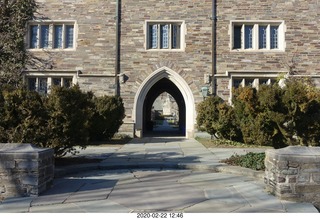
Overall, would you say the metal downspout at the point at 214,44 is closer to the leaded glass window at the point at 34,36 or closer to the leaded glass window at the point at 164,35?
the leaded glass window at the point at 164,35

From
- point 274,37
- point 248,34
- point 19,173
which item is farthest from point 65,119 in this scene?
point 274,37

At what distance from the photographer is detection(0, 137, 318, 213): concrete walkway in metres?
4.40

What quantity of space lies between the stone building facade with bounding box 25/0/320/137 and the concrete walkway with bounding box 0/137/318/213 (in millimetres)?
8088

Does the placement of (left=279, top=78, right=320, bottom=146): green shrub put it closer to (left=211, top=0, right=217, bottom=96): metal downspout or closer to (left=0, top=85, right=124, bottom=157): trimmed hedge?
(left=0, top=85, right=124, bottom=157): trimmed hedge

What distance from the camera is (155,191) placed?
535 cm

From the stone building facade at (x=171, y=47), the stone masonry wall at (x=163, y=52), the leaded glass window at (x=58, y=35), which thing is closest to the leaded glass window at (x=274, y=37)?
the stone building facade at (x=171, y=47)

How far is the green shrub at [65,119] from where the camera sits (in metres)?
6.96

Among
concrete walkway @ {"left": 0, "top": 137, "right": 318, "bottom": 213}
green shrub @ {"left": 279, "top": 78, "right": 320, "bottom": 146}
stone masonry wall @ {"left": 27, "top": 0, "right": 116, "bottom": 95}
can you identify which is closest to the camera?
concrete walkway @ {"left": 0, "top": 137, "right": 318, "bottom": 213}

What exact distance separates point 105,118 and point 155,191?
26.5 feet

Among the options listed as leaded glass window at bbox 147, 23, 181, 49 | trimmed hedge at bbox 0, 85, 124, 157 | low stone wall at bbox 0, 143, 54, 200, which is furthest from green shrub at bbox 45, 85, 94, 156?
leaded glass window at bbox 147, 23, 181, 49

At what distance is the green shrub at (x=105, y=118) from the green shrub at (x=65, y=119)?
532cm

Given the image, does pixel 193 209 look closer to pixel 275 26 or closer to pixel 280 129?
pixel 280 129

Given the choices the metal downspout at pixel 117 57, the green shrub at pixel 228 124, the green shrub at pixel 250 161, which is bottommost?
the green shrub at pixel 250 161

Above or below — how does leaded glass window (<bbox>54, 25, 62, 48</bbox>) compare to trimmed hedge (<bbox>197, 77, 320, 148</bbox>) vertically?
above
